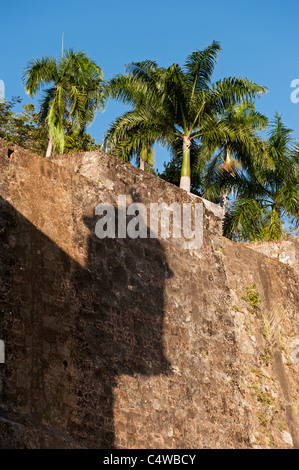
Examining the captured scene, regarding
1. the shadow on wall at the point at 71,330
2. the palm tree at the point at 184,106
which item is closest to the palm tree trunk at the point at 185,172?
the palm tree at the point at 184,106

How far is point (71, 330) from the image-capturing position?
41.8 ft

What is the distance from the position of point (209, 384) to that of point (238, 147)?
6.83 m

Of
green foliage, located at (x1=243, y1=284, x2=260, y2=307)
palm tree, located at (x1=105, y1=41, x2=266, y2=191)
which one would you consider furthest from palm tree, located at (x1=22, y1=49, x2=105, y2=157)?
green foliage, located at (x1=243, y1=284, x2=260, y2=307)

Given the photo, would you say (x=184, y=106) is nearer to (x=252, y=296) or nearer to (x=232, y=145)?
(x=232, y=145)

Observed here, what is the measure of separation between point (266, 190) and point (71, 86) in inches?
232

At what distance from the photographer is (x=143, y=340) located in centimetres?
1419

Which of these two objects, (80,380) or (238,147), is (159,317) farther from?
(238,147)

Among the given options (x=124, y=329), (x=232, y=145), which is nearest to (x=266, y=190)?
(x=232, y=145)

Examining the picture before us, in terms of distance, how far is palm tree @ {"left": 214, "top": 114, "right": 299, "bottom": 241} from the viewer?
21.4 meters

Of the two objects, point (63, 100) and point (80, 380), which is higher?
point (63, 100)

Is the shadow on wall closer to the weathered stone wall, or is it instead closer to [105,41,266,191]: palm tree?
the weathered stone wall

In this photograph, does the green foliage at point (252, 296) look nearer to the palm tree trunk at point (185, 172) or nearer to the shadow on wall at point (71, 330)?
the palm tree trunk at point (185, 172)
